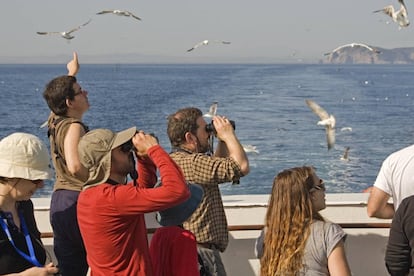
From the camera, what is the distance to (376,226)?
3182mm

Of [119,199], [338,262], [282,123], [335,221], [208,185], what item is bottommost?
[282,123]

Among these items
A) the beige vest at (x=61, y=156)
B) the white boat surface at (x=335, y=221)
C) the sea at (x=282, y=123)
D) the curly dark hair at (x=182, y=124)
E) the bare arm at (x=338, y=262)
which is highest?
the curly dark hair at (x=182, y=124)

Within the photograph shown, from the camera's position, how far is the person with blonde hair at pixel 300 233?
7.00 feet

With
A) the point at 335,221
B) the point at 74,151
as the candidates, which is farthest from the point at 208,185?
the point at 335,221

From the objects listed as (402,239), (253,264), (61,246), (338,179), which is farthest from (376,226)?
(338,179)

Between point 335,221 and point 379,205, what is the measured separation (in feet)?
2.09

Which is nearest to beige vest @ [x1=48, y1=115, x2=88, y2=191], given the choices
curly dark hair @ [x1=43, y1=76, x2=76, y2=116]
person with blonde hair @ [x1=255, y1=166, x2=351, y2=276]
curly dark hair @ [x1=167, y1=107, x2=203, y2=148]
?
curly dark hair @ [x1=43, y1=76, x2=76, y2=116]

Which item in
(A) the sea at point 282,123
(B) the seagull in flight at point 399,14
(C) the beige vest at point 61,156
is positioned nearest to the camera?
(C) the beige vest at point 61,156

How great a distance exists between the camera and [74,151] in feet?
8.64

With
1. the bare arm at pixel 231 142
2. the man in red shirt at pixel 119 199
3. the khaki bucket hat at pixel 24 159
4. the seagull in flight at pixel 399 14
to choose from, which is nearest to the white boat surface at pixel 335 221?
the bare arm at pixel 231 142

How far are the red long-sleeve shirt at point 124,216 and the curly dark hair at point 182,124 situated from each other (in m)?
0.39

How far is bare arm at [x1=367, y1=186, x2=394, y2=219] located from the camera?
8.49ft

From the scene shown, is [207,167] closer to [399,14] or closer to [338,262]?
[338,262]

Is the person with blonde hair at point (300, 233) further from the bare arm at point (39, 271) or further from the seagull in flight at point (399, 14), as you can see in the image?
the seagull in flight at point (399, 14)
